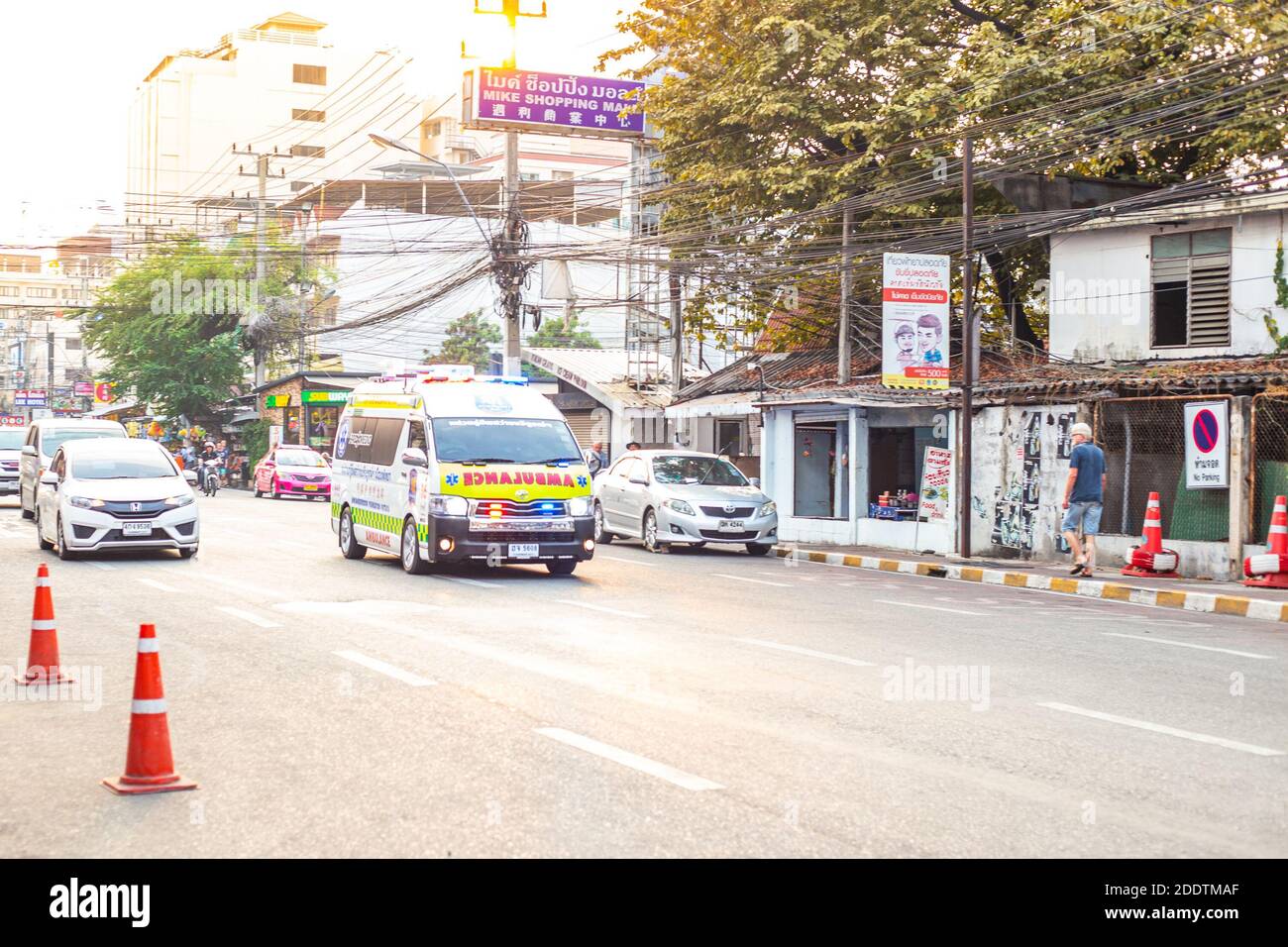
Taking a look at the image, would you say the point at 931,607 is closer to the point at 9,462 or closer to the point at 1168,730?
the point at 1168,730

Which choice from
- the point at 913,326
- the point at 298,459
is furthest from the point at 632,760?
the point at 298,459

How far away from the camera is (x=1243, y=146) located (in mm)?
25219

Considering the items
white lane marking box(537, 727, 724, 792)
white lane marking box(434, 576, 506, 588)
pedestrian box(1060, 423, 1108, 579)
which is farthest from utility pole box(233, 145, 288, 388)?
white lane marking box(537, 727, 724, 792)

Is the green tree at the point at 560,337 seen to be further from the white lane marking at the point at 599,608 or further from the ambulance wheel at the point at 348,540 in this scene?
the white lane marking at the point at 599,608

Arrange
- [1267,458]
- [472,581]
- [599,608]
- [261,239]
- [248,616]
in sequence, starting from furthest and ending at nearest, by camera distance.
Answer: [261,239] < [1267,458] < [472,581] < [599,608] < [248,616]

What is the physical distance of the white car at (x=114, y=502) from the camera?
20047 mm

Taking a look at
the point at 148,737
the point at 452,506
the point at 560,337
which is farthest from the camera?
the point at 560,337

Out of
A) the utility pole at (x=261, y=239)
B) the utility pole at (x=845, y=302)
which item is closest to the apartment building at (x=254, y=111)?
the utility pole at (x=261, y=239)

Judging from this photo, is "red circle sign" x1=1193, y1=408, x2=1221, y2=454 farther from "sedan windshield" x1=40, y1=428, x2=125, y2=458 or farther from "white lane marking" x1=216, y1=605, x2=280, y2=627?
"sedan windshield" x1=40, y1=428, x2=125, y2=458

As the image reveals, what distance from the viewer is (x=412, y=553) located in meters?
18.9

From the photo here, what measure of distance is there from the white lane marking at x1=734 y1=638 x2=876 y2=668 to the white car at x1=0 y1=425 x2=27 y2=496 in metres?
26.4

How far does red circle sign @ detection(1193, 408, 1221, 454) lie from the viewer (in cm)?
2003

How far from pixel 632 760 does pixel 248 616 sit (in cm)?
737
